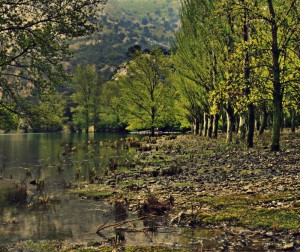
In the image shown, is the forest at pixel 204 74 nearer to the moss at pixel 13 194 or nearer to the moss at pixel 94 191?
the moss at pixel 13 194

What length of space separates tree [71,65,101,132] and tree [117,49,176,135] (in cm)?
5352

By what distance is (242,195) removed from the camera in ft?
44.3

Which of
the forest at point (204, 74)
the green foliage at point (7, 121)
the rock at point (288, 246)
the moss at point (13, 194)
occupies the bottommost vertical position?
the moss at point (13, 194)

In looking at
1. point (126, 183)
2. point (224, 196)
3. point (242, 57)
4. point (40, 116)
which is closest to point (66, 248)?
point (224, 196)

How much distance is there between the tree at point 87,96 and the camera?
4665 inches

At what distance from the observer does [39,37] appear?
1780 cm

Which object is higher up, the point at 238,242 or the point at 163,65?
the point at 163,65

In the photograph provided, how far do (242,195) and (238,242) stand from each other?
4.51 metres

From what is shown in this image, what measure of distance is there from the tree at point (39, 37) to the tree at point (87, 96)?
100120 mm

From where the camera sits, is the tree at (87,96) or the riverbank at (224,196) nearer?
the riverbank at (224,196)

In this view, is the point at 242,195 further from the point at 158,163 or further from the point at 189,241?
the point at 158,163

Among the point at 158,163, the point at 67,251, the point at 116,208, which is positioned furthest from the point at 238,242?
the point at 158,163

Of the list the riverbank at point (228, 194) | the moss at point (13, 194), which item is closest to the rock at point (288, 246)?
the riverbank at point (228, 194)

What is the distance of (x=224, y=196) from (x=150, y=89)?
53457 mm
